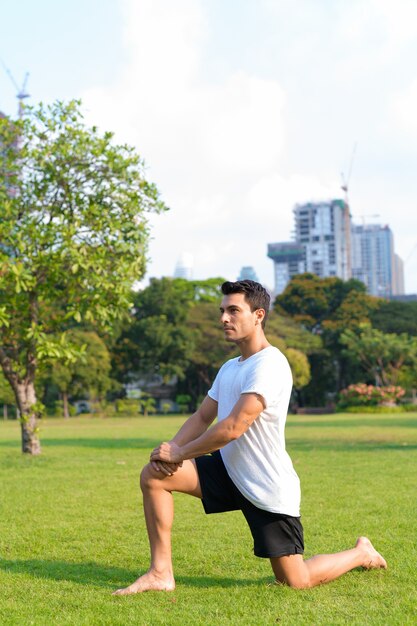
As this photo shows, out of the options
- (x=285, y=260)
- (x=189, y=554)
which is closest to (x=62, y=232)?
(x=189, y=554)

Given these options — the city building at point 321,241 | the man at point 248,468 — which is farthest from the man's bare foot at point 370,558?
the city building at point 321,241

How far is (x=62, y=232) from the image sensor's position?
1373cm

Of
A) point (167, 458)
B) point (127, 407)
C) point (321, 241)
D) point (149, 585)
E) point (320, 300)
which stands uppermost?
point (321, 241)

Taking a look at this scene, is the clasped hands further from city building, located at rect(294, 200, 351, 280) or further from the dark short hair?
city building, located at rect(294, 200, 351, 280)

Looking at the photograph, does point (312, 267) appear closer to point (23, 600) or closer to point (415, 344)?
point (415, 344)

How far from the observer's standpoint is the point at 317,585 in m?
4.81

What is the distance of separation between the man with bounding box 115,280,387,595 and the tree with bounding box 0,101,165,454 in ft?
29.5

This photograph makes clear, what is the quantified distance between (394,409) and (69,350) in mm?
34357

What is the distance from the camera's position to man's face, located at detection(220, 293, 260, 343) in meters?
4.80

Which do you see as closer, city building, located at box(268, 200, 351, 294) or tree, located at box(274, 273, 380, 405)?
tree, located at box(274, 273, 380, 405)

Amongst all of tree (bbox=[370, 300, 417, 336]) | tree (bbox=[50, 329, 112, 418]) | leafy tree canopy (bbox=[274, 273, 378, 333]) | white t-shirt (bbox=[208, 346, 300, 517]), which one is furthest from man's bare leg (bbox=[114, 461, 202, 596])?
leafy tree canopy (bbox=[274, 273, 378, 333])

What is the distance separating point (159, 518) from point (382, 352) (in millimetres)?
45806

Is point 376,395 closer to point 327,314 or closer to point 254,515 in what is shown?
point 327,314

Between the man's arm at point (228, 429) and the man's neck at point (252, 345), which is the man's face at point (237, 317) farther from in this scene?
the man's arm at point (228, 429)
